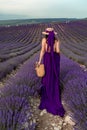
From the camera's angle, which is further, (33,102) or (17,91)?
(33,102)

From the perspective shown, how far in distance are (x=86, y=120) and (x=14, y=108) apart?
97 centimetres

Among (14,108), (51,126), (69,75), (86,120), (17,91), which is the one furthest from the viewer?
(69,75)

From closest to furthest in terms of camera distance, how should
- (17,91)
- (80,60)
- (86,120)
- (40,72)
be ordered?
(86,120)
(17,91)
(40,72)
(80,60)

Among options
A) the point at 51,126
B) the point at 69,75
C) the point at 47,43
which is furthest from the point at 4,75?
the point at 51,126

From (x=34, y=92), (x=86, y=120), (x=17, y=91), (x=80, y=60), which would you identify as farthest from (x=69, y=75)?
(x=80, y=60)

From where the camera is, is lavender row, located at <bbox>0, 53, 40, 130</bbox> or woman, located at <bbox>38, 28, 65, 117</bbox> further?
woman, located at <bbox>38, 28, 65, 117</bbox>

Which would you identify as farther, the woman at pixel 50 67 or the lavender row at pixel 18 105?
the woman at pixel 50 67

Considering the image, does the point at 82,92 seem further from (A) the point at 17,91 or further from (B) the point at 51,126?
(A) the point at 17,91

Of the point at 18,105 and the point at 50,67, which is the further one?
the point at 50,67

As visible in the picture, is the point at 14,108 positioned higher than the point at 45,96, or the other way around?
the point at 14,108

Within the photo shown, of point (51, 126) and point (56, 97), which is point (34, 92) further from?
point (51, 126)

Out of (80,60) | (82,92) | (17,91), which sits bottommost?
(80,60)

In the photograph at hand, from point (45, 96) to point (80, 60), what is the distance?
702 centimetres

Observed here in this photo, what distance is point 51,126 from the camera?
4.13 m
